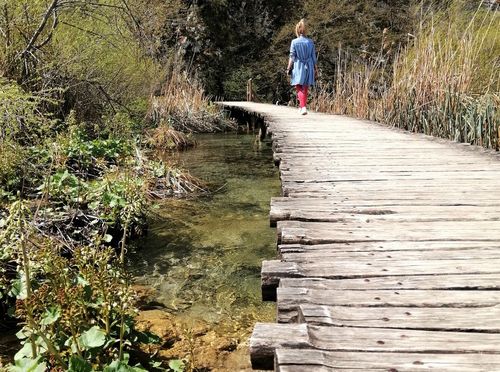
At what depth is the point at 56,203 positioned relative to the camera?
3641mm

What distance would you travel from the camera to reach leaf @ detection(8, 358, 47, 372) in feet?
5.68

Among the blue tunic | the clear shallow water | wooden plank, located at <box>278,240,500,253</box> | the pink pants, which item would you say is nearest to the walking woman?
the blue tunic

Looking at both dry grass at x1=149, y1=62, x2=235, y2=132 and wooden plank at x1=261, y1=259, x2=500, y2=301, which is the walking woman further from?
wooden plank at x1=261, y1=259, x2=500, y2=301

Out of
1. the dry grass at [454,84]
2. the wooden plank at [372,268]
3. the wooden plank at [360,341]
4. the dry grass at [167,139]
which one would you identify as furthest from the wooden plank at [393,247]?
the dry grass at [167,139]

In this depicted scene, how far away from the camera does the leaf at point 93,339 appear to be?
1.82m

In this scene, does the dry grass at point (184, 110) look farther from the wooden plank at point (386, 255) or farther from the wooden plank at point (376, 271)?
the wooden plank at point (376, 271)

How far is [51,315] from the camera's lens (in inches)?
77.2

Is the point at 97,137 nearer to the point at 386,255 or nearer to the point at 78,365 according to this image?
the point at 78,365

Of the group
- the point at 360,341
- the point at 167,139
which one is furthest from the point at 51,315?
the point at 167,139

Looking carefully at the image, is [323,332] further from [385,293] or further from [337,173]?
[337,173]

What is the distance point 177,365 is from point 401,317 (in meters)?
1.10

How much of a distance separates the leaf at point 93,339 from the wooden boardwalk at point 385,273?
621 mm

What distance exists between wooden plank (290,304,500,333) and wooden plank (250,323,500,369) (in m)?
0.03

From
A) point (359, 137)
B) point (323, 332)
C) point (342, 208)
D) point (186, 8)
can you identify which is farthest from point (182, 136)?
point (186, 8)
